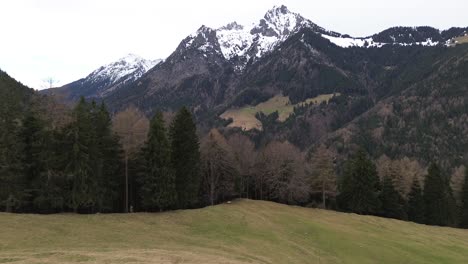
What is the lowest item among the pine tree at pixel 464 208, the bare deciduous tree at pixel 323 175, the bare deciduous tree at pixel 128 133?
the pine tree at pixel 464 208

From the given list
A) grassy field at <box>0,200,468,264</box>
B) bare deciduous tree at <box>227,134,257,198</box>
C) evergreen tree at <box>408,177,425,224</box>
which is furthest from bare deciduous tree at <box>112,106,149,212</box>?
evergreen tree at <box>408,177,425,224</box>

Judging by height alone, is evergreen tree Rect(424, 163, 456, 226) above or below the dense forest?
below

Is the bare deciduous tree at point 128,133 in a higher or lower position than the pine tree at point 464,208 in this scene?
higher

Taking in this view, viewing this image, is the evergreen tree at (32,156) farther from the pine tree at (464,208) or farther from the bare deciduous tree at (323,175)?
the pine tree at (464,208)

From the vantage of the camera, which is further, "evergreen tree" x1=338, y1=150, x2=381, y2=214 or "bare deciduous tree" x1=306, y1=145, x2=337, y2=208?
"evergreen tree" x1=338, y1=150, x2=381, y2=214

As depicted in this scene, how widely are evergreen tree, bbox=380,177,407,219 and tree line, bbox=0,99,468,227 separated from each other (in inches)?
8.8

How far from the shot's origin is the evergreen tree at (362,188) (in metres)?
96.2

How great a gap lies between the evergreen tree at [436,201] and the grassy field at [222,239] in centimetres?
2335

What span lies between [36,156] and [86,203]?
9844 millimetres

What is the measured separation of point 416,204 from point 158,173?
65293 mm

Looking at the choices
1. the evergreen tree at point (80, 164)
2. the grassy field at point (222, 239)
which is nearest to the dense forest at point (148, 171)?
the evergreen tree at point (80, 164)

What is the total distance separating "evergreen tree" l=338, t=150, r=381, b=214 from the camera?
96.2m

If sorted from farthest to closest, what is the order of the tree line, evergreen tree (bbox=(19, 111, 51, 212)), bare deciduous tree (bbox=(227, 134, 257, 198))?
1. bare deciduous tree (bbox=(227, 134, 257, 198))
2. evergreen tree (bbox=(19, 111, 51, 212))
3. the tree line

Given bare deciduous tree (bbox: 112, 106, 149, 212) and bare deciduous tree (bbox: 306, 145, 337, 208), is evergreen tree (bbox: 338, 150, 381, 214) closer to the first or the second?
bare deciduous tree (bbox: 306, 145, 337, 208)
